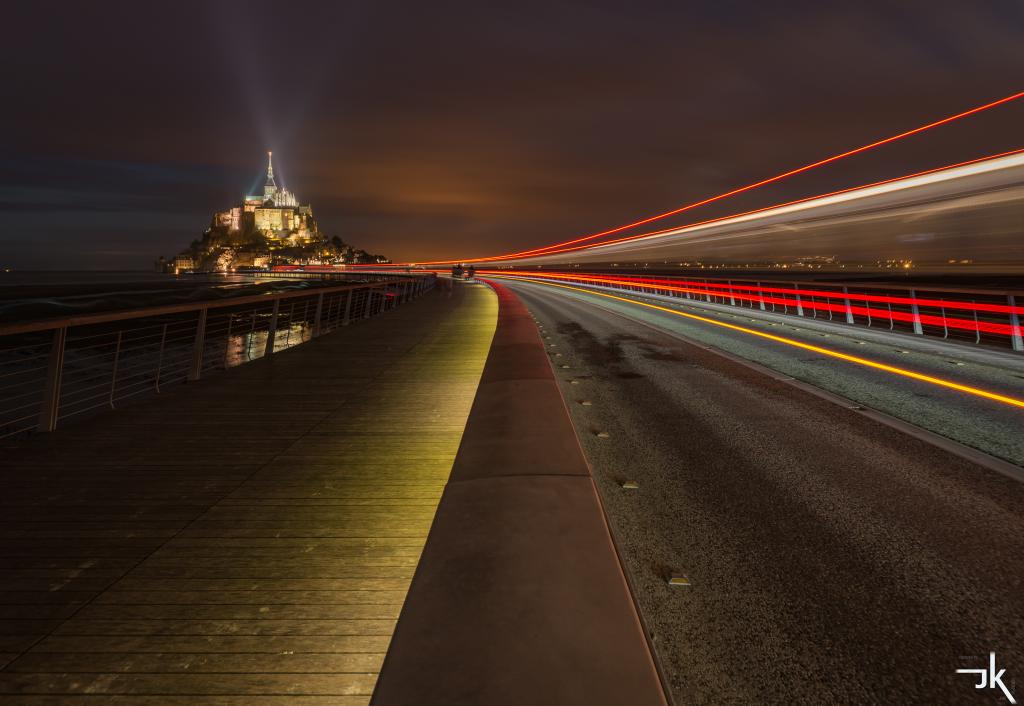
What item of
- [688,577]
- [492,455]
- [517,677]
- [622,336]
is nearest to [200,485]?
[492,455]

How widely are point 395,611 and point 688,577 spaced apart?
1.67 m

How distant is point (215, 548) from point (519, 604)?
199 centimetres

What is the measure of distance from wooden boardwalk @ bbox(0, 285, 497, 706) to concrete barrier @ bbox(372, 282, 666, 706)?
0.19 m

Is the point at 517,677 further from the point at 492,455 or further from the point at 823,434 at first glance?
the point at 823,434

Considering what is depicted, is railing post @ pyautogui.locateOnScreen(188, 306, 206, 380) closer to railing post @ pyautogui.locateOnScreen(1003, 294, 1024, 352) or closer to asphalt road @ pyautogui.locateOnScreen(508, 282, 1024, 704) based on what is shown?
asphalt road @ pyautogui.locateOnScreen(508, 282, 1024, 704)

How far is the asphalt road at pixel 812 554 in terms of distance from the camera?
8.13 feet

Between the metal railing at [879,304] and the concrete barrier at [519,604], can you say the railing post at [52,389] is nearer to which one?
the concrete barrier at [519,604]

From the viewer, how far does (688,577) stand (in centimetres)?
327

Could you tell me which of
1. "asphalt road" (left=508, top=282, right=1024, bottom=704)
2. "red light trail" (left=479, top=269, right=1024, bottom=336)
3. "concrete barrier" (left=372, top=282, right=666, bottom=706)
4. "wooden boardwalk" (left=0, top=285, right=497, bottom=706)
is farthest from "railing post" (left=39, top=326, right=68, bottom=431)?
"red light trail" (left=479, top=269, right=1024, bottom=336)

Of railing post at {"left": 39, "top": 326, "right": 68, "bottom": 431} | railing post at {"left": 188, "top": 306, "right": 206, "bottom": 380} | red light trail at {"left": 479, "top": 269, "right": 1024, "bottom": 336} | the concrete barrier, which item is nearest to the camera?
the concrete barrier

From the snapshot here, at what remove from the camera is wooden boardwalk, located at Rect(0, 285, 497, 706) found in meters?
2.39

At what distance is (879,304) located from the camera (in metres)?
38.9

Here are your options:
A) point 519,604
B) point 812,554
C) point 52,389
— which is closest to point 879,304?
point 812,554

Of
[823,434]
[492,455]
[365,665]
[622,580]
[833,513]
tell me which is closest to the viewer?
[365,665]
